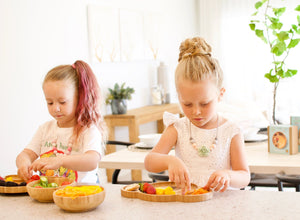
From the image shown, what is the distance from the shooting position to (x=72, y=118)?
2121mm

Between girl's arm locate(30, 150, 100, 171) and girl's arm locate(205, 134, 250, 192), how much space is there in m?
0.56

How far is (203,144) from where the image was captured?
188 centimetres

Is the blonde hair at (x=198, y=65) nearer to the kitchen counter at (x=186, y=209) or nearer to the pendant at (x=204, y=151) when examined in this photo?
the pendant at (x=204, y=151)

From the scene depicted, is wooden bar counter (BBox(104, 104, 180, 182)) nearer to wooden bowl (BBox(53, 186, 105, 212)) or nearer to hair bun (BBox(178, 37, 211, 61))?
hair bun (BBox(178, 37, 211, 61))

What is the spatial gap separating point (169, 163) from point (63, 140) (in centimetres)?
73

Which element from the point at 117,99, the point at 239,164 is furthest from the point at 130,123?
the point at 239,164

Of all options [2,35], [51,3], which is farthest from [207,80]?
[51,3]

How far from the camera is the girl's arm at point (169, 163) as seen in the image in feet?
4.69

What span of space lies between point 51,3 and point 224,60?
3693mm

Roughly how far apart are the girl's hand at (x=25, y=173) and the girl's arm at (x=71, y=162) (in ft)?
0.19

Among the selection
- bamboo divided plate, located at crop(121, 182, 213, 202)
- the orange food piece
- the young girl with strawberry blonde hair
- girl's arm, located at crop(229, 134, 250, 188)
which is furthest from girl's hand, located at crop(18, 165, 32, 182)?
girl's arm, located at crop(229, 134, 250, 188)

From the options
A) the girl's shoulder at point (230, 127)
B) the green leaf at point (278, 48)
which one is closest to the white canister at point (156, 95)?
the green leaf at point (278, 48)

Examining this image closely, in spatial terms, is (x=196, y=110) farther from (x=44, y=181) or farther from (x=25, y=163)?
(x=25, y=163)

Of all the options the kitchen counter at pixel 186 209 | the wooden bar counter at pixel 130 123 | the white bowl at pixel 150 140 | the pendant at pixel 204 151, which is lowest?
the wooden bar counter at pixel 130 123
